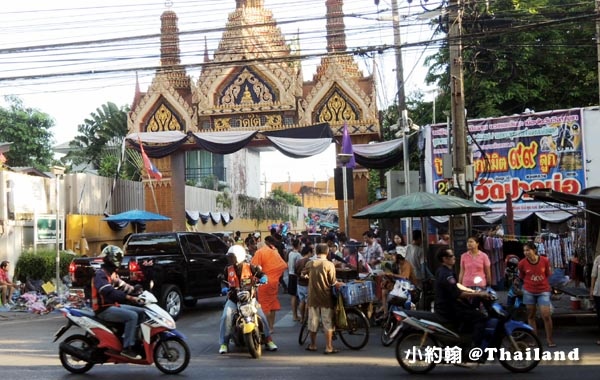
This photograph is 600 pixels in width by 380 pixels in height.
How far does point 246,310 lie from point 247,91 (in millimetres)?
15294

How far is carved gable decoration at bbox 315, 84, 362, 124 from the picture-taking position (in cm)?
2305

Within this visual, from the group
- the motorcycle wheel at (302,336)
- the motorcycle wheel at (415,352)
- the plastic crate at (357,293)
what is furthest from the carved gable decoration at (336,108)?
the motorcycle wheel at (415,352)

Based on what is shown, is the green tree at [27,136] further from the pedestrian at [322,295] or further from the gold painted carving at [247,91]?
the pedestrian at [322,295]

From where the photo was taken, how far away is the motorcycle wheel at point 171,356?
845 centimetres

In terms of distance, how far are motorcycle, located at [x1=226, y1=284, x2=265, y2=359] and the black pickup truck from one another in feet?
13.2

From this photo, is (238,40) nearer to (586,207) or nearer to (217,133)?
(217,133)

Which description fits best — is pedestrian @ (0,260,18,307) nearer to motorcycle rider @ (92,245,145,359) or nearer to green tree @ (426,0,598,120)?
motorcycle rider @ (92,245,145,359)

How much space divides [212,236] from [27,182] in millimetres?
7133

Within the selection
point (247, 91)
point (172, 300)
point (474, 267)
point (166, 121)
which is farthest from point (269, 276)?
point (166, 121)

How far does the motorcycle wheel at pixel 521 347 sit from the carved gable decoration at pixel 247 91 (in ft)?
54.1

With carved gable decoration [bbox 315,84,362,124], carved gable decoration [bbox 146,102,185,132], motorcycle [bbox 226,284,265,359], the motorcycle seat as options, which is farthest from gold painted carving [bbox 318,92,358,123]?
the motorcycle seat

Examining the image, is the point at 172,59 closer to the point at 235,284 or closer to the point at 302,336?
the point at 302,336

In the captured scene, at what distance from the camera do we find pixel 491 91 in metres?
23.1

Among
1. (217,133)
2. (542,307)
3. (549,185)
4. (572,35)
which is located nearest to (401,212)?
(542,307)
